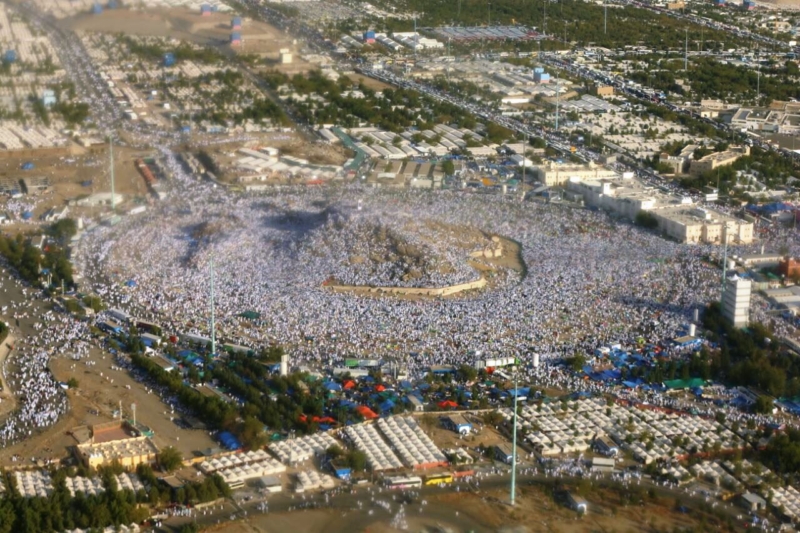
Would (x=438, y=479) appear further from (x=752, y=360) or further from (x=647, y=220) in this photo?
(x=647, y=220)

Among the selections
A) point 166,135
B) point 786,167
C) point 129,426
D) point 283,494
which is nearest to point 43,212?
point 166,135

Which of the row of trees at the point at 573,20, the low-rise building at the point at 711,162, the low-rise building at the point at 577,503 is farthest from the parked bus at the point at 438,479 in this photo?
the row of trees at the point at 573,20

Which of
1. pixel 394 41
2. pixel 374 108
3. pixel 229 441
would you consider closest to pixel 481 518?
pixel 229 441

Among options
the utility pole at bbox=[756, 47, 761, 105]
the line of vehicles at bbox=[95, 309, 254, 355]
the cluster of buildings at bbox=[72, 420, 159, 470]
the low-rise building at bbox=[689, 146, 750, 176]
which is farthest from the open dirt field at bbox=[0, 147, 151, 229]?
the utility pole at bbox=[756, 47, 761, 105]

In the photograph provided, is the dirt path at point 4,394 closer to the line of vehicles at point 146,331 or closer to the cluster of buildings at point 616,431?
the line of vehicles at point 146,331

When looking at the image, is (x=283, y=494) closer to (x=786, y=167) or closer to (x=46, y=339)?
(x=46, y=339)

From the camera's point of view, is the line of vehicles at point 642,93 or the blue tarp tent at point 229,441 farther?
the line of vehicles at point 642,93
